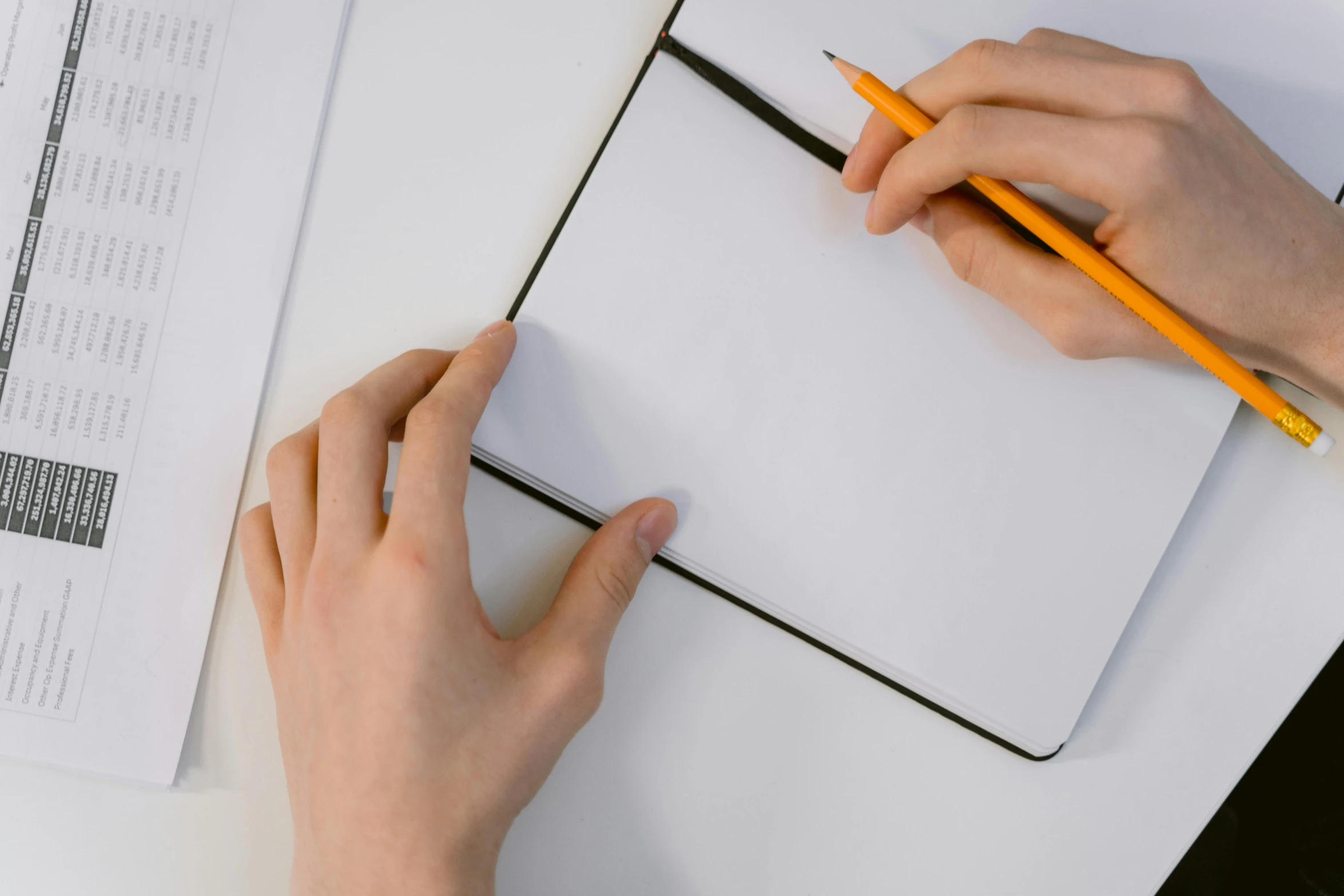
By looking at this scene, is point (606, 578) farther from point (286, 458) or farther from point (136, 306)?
point (136, 306)

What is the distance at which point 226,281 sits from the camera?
1.87ft

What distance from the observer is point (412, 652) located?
466mm

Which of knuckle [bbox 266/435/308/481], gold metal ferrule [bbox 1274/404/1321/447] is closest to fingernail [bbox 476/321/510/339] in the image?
knuckle [bbox 266/435/308/481]

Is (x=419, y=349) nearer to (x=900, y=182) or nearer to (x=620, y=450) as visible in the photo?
(x=620, y=450)

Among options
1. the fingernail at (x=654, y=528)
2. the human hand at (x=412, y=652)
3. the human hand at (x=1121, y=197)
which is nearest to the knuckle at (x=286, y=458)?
the human hand at (x=412, y=652)

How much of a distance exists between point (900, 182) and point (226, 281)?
1.52 feet

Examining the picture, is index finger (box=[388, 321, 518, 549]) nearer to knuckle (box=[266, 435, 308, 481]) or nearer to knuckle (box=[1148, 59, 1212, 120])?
knuckle (box=[266, 435, 308, 481])

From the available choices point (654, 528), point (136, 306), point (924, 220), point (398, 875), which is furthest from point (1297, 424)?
point (136, 306)

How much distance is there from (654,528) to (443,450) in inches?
5.6

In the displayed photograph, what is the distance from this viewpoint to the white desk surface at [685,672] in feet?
1.86

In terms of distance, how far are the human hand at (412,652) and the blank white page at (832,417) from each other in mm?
47

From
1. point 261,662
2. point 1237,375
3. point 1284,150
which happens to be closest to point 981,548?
point 1237,375

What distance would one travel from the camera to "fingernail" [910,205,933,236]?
530 millimetres

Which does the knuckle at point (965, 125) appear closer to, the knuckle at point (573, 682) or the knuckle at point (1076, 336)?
the knuckle at point (1076, 336)
